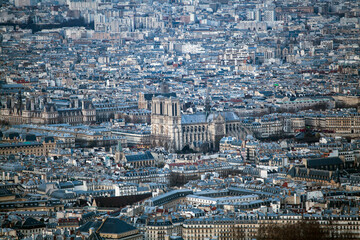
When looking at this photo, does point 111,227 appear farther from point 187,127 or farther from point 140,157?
point 187,127

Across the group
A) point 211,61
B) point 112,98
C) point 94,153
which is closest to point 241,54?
point 211,61

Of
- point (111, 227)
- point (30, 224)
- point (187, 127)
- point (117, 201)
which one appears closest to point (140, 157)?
point (187, 127)

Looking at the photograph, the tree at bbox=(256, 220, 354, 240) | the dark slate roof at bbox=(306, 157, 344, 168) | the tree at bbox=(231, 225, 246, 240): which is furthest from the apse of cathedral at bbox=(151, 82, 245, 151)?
the tree at bbox=(256, 220, 354, 240)

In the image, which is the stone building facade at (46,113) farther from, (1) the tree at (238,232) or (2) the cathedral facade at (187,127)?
(1) the tree at (238,232)

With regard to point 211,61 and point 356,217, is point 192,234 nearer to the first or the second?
point 356,217

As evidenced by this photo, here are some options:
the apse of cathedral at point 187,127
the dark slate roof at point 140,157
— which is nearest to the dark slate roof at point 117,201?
the dark slate roof at point 140,157
